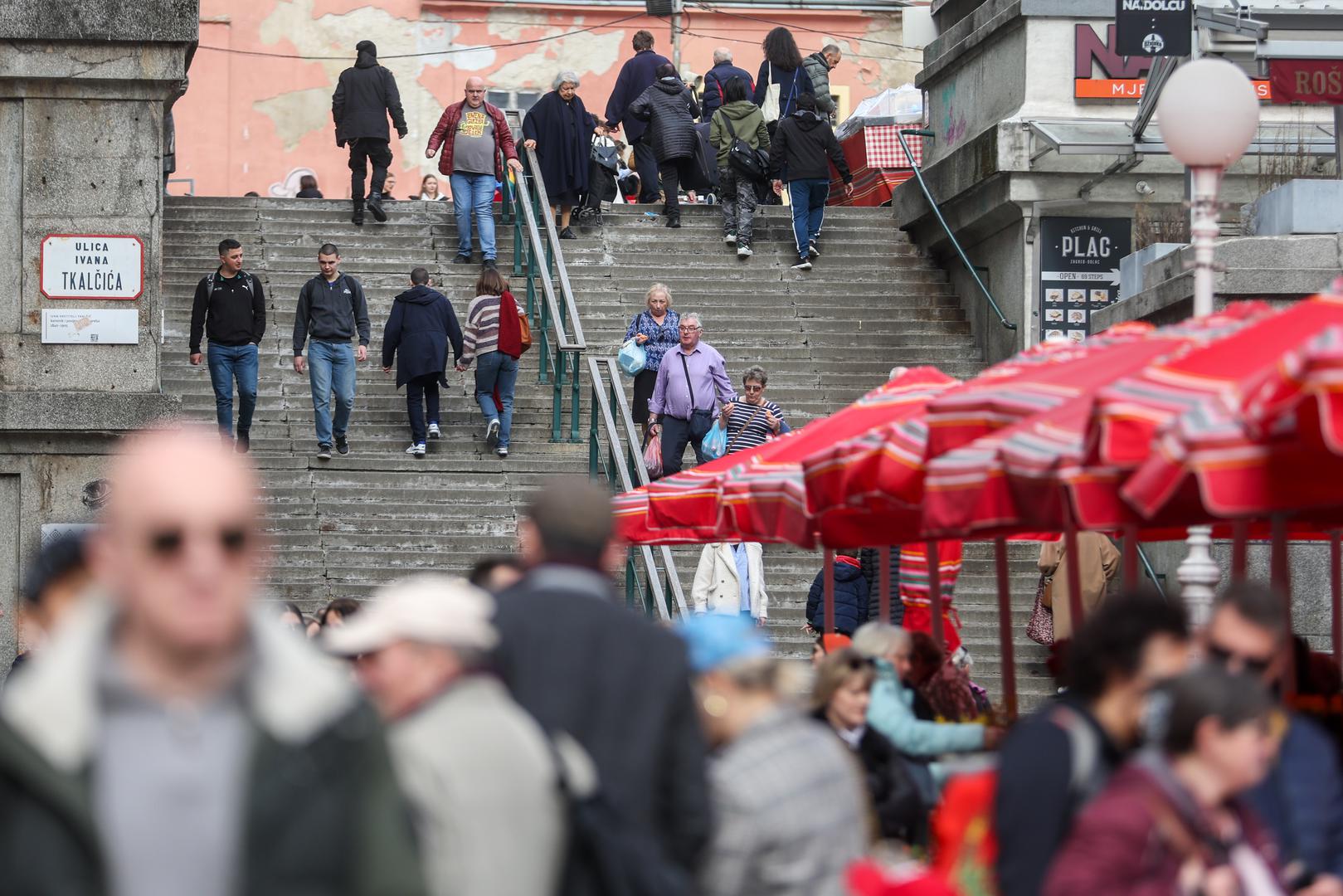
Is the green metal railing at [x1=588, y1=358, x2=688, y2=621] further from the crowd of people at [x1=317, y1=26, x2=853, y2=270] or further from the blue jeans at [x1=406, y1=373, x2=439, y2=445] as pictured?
the crowd of people at [x1=317, y1=26, x2=853, y2=270]

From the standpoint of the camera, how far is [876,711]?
7.66m

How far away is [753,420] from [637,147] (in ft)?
23.3

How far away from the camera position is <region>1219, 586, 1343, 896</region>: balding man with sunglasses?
576 centimetres

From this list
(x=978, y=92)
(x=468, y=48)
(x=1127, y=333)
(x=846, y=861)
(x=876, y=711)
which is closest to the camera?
(x=846, y=861)

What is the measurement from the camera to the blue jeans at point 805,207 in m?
21.8

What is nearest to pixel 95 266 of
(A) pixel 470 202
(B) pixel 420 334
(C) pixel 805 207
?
(B) pixel 420 334

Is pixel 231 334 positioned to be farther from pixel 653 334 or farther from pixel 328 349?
pixel 653 334

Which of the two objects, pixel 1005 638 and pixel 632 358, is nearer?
pixel 1005 638

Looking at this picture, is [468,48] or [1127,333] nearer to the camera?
[1127,333]

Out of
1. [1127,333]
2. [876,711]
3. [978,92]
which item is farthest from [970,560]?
[876,711]

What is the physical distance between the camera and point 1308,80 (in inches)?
586

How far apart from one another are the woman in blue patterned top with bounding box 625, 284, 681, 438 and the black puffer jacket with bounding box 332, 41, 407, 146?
5141 mm

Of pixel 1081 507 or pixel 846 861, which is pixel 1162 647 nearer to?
pixel 846 861

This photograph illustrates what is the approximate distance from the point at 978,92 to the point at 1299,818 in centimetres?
1692
